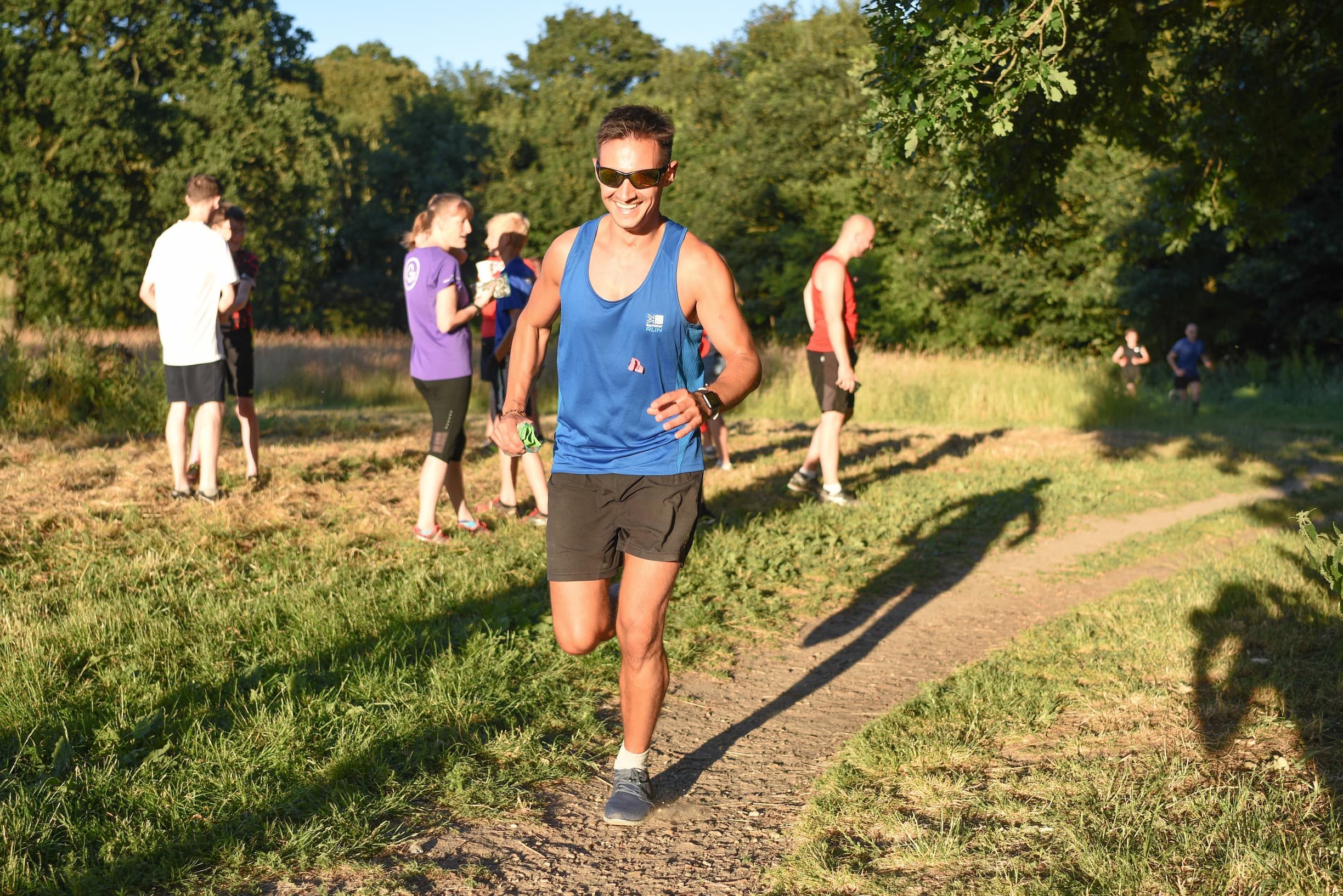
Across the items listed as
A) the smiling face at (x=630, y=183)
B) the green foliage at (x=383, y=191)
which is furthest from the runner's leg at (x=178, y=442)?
the green foliage at (x=383, y=191)

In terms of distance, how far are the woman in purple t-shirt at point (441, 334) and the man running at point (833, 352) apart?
2.85 metres

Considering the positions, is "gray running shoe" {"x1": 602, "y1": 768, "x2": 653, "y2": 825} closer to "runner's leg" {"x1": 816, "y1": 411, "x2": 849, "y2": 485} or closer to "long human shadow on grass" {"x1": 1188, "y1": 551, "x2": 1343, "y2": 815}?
"long human shadow on grass" {"x1": 1188, "y1": 551, "x2": 1343, "y2": 815}

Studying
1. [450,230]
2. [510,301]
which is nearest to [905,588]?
[510,301]

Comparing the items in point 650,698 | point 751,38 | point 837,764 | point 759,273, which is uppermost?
point 751,38

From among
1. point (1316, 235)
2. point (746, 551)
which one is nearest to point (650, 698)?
point (746, 551)

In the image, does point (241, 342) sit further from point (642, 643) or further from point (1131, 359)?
point (1131, 359)

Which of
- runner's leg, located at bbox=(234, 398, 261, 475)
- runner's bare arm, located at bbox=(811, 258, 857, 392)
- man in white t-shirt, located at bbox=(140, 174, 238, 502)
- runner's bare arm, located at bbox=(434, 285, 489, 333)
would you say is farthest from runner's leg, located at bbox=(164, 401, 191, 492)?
runner's bare arm, located at bbox=(811, 258, 857, 392)

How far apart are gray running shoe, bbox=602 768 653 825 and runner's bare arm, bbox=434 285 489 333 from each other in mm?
Answer: 3643

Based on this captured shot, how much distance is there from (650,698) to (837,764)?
0.83 metres

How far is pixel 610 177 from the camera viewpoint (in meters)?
3.55

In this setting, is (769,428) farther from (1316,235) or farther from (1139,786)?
(1316,235)

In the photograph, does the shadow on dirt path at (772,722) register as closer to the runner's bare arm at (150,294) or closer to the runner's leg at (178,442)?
the runner's leg at (178,442)

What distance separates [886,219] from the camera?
3466 cm

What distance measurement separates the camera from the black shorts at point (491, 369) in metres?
8.08
